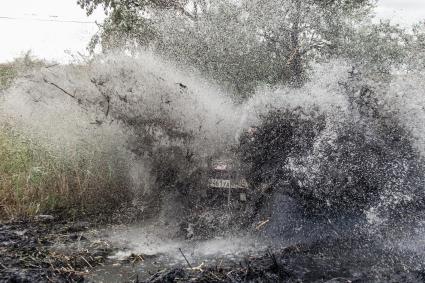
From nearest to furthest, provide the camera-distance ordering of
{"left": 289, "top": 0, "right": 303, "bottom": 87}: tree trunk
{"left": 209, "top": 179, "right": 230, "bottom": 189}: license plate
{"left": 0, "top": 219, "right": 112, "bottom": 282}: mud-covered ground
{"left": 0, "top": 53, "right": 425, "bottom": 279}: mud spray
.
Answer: {"left": 0, "top": 219, "right": 112, "bottom": 282}: mud-covered ground < {"left": 0, "top": 53, "right": 425, "bottom": 279}: mud spray < {"left": 209, "top": 179, "right": 230, "bottom": 189}: license plate < {"left": 289, "top": 0, "right": 303, "bottom": 87}: tree trunk

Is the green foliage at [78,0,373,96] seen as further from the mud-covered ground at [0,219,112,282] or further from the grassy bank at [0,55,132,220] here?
the mud-covered ground at [0,219,112,282]

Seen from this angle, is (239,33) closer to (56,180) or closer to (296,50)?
(296,50)

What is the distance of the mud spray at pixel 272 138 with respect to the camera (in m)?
5.74

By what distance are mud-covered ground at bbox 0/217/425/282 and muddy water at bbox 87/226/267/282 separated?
3 cm

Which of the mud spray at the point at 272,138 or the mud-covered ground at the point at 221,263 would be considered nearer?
the mud-covered ground at the point at 221,263

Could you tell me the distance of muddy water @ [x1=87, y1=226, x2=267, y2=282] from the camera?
14.4 feet

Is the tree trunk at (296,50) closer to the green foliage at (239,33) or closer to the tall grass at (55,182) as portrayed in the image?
the green foliage at (239,33)

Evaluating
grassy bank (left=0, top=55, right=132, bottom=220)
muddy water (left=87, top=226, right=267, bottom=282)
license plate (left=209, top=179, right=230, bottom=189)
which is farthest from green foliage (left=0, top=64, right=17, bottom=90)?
muddy water (left=87, top=226, right=267, bottom=282)

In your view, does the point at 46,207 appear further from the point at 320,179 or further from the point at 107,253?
the point at 320,179

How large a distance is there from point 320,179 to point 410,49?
10060 millimetres

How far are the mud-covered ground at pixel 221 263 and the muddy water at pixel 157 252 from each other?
0.11 feet

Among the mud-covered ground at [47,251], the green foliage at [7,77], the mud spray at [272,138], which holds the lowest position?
the mud-covered ground at [47,251]

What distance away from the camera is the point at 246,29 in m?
11.2

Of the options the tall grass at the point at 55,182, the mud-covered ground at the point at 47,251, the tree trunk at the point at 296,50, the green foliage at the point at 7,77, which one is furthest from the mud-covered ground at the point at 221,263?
the tree trunk at the point at 296,50
